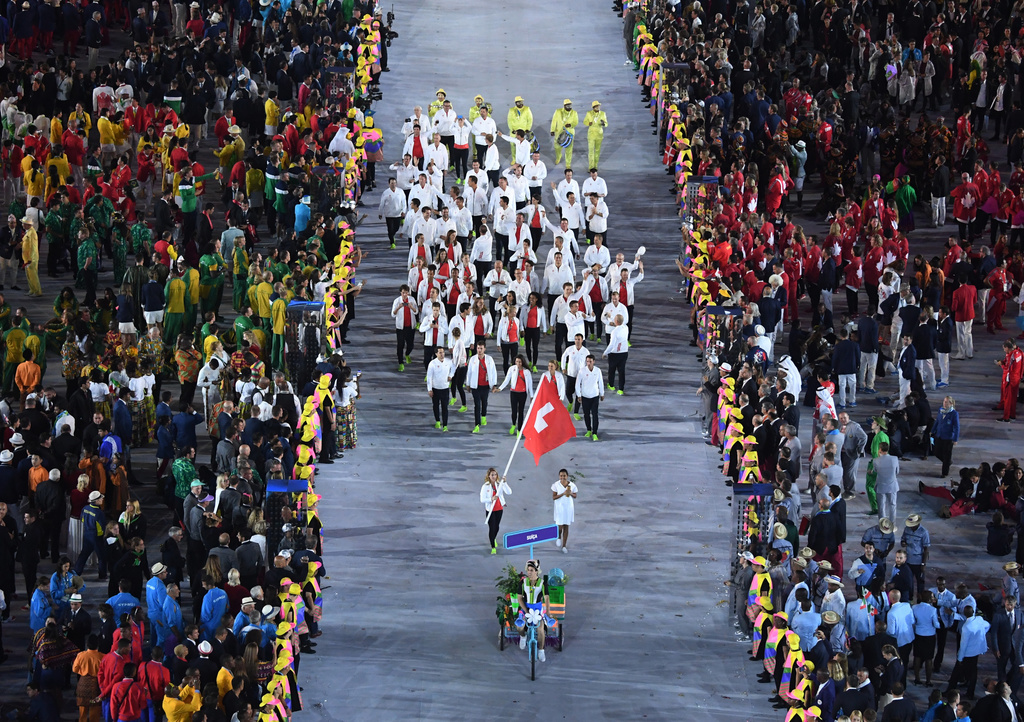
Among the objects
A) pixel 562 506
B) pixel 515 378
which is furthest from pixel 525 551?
pixel 515 378

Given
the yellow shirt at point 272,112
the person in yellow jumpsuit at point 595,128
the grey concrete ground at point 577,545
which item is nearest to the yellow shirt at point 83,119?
the yellow shirt at point 272,112

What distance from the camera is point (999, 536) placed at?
2438 centimetres

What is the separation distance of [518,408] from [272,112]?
37.2 ft

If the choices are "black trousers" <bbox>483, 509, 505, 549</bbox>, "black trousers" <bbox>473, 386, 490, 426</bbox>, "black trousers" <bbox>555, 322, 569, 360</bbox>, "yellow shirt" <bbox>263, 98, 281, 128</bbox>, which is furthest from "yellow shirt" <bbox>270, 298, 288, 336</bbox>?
"yellow shirt" <bbox>263, 98, 281, 128</bbox>

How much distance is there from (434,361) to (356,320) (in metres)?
4.09

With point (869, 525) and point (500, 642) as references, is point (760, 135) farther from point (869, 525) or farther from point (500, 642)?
point (500, 642)

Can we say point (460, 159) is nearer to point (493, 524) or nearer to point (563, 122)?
point (563, 122)

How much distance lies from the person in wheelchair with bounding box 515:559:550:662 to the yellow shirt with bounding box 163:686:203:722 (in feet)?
14.3

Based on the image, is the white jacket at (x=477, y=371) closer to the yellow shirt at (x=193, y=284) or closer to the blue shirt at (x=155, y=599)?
the yellow shirt at (x=193, y=284)

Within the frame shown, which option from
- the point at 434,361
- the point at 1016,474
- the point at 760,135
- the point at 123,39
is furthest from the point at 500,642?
the point at 123,39

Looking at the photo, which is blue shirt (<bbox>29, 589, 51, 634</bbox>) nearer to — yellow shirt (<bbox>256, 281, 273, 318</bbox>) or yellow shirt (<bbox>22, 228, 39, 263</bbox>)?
yellow shirt (<bbox>256, 281, 273, 318</bbox>)

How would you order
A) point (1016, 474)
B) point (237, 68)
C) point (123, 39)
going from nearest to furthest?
point (1016, 474) < point (237, 68) < point (123, 39)

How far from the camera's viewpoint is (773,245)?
30.6 meters

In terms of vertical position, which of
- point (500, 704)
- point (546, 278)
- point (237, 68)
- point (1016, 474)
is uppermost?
point (237, 68)
